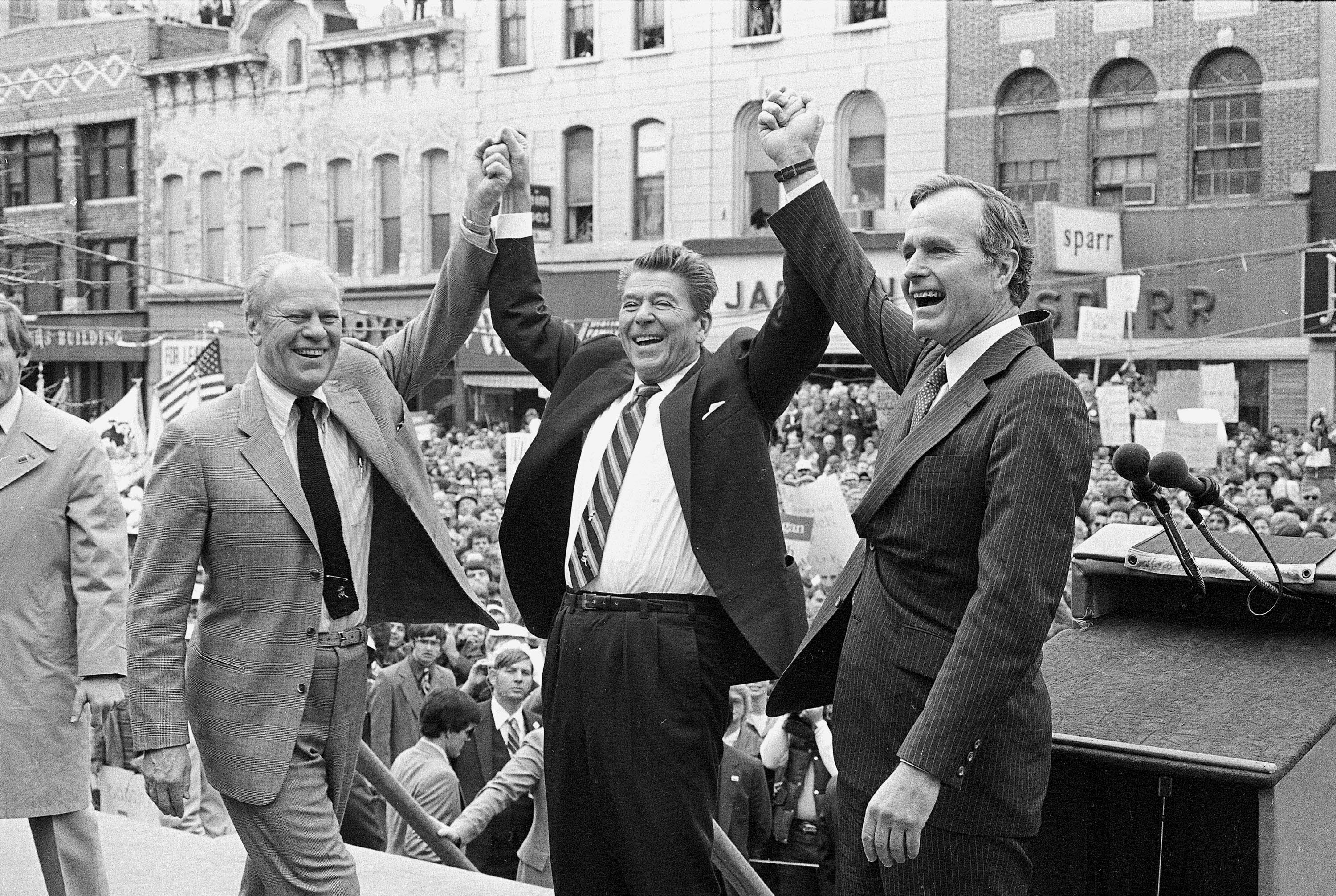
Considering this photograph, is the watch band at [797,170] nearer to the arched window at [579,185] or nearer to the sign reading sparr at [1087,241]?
the sign reading sparr at [1087,241]

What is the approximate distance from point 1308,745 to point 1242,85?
21334 millimetres

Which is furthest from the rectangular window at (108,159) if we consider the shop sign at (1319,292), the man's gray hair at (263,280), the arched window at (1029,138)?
the man's gray hair at (263,280)

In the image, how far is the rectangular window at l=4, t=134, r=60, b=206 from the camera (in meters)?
36.7

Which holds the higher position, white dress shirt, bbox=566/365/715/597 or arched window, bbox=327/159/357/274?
arched window, bbox=327/159/357/274

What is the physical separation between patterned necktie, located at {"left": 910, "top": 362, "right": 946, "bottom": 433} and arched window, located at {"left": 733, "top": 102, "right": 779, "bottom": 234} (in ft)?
79.5

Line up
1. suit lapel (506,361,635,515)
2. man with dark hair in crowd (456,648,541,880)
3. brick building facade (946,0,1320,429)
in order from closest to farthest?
suit lapel (506,361,635,515)
man with dark hair in crowd (456,648,541,880)
brick building facade (946,0,1320,429)

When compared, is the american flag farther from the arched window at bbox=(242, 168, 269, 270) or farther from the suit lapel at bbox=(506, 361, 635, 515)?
the arched window at bbox=(242, 168, 269, 270)

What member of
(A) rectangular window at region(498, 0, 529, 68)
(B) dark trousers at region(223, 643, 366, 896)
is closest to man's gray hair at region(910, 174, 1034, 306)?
(B) dark trousers at region(223, 643, 366, 896)

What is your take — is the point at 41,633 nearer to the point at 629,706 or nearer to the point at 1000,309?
the point at 629,706

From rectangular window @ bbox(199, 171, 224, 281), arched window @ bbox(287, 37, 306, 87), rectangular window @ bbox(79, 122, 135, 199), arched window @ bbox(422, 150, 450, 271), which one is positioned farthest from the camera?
rectangular window @ bbox(79, 122, 135, 199)

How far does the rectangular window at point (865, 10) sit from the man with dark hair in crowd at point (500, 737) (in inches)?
808

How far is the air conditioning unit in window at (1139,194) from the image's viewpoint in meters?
23.1

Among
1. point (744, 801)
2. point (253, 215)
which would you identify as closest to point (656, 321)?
point (744, 801)

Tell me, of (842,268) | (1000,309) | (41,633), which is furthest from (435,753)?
(1000,309)
